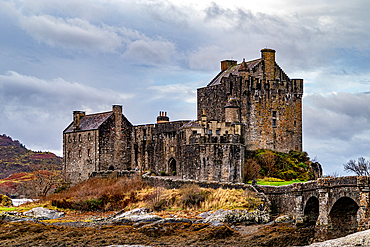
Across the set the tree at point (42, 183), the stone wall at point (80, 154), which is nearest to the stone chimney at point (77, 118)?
the stone wall at point (80, 154)

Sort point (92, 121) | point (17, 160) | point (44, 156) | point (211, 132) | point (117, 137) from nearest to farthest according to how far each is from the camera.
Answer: point (211, 132)
point (117, 137)
point (92, 121)
point (17, 160)
point (44, 156)

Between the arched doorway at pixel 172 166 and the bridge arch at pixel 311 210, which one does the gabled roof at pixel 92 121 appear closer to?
the arched doorway at pixel 172 166

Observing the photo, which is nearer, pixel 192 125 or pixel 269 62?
pixel 192 125

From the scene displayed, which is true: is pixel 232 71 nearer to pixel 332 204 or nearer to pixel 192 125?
pixel 192 125

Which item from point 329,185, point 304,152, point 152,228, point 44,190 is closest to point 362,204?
point 329,185

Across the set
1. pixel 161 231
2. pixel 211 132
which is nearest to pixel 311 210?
pixel 161 231

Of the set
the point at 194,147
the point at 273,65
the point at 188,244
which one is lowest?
the point at 188,244

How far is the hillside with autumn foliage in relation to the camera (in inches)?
3535

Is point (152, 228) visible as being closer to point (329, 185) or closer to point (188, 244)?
point (188, 244)

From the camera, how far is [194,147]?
4578 centimetres

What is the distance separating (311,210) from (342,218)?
4090 millimetres

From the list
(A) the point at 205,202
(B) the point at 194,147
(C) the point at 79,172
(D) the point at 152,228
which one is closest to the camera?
(D) the point at 152,228

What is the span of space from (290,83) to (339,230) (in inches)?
1055

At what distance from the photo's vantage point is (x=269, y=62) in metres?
53.8
